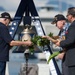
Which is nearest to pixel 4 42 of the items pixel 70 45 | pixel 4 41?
pixel 4 41

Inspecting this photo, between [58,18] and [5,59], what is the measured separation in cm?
100

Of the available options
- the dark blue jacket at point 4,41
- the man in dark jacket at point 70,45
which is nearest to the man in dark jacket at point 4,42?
the dark blue jacket at point 4,41

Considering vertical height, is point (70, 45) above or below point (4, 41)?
above

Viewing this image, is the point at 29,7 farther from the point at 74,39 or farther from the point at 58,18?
the point at 74,39

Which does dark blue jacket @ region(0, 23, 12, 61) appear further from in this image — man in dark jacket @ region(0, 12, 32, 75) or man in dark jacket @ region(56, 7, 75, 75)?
man in dark jacket @ region(56, 7, 75, 75)

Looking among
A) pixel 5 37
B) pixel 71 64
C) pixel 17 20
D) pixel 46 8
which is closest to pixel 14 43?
pixel 5 37

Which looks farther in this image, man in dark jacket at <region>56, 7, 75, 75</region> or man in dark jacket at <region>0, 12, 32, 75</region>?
man in dark jacket at <region>0, 12, 32, 75</region>

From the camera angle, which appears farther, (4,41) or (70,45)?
(4,41)

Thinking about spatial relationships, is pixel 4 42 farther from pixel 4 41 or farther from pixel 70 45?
pixel 70 45

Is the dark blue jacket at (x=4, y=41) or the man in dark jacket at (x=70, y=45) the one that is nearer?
the man in dark jacket at (x=70, y=45)

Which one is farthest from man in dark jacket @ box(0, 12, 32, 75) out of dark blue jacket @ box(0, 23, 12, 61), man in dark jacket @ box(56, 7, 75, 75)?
man in dark jacket @ box(56, 7, 75, 75)

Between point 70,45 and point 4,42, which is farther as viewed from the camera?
point 4,42

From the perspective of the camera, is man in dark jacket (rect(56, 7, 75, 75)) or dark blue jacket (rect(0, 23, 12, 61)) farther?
dark blue jacket (rect(0, 23, 12, 61))

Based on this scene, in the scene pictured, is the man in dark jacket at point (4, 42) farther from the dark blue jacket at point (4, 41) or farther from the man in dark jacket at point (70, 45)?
the man in dark jacket at point (70, 45)
